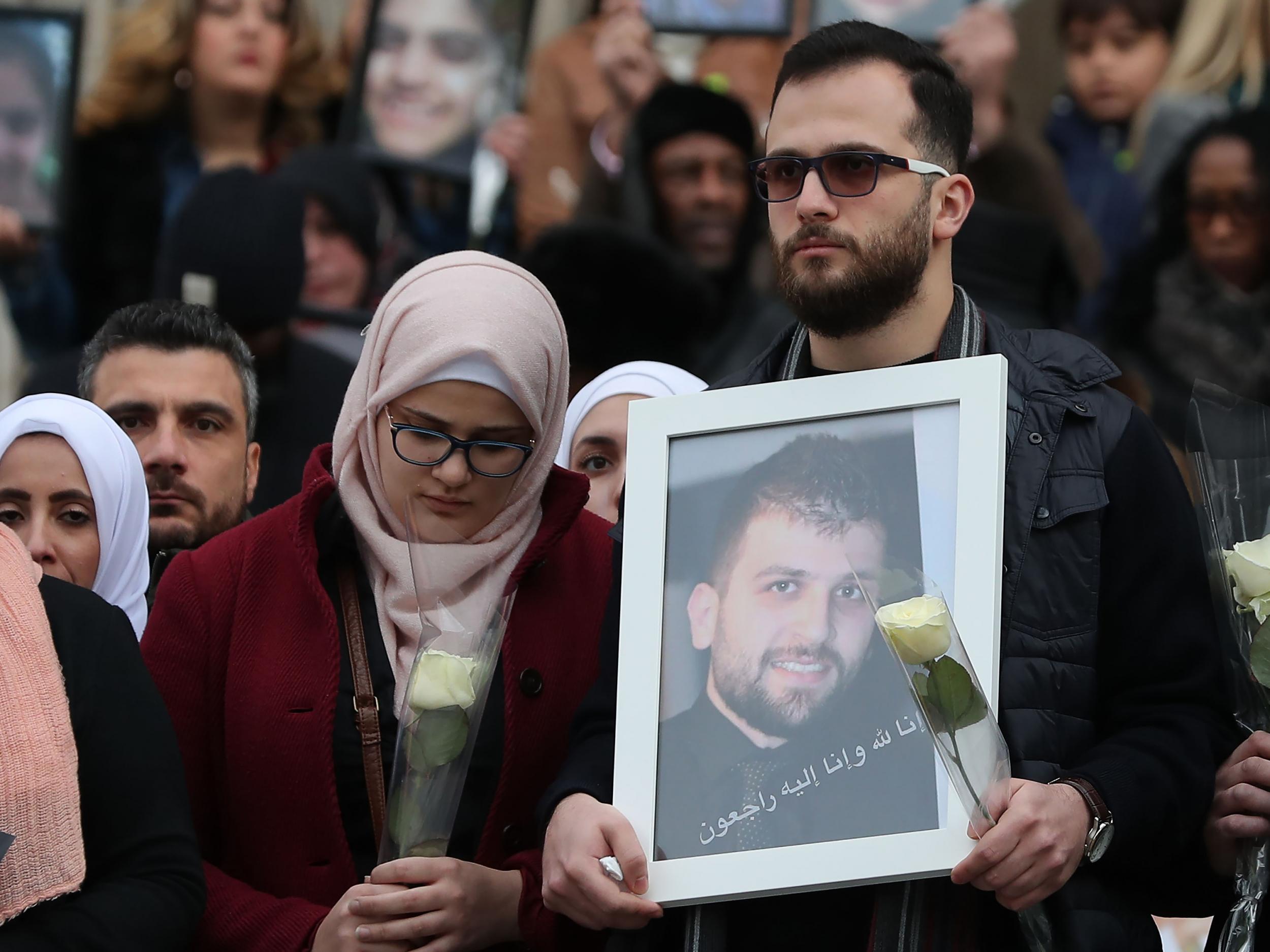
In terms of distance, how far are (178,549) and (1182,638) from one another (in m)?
2.16

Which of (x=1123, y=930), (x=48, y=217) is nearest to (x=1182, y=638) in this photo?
(x=1123, y=930)

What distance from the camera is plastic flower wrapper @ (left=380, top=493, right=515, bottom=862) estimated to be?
2.96m

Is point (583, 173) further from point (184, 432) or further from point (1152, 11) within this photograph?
point (184, 432)

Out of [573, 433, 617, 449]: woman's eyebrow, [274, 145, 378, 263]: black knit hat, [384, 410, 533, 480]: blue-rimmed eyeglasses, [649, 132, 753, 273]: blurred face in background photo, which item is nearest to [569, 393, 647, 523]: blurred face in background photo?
[573, 433, 617, 449]: woman's eyebrow

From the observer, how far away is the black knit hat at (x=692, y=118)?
6.23 m

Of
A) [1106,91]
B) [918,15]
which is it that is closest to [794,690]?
[918,15]

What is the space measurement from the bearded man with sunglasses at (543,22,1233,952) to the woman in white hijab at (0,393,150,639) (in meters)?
1.05

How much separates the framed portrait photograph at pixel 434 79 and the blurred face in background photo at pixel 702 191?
99 centimetres

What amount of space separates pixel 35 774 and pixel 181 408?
163 cm

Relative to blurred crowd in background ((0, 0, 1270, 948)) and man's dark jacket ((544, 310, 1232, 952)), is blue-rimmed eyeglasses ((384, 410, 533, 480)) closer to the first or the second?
man's dark jacket ((544, 310, 1232, 952))

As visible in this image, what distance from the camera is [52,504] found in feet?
12.0

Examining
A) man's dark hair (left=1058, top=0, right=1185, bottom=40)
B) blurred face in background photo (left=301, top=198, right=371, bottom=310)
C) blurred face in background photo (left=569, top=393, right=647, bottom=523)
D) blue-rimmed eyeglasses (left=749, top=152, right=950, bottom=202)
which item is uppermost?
man's dark hair (left=1058, top=0, right=1185, bottom=40)

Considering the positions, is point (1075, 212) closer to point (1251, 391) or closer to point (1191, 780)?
point (1251, 391)

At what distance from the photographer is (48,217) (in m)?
6.86
